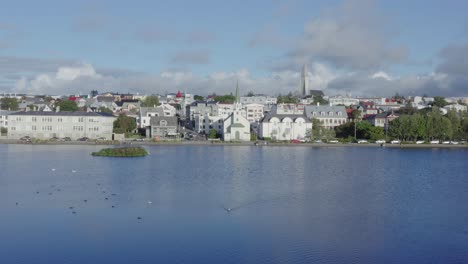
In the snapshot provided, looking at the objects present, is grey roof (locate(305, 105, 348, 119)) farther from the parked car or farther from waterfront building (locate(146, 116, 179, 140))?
the parked car

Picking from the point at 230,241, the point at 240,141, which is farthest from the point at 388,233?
the point at 240,141

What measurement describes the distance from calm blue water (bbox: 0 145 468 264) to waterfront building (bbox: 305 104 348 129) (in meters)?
27.2

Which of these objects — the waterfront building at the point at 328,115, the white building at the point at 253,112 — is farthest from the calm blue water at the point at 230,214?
the white building at the point at 253,112

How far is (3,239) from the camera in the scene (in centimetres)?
1230

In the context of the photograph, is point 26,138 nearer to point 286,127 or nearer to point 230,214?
point 286,127

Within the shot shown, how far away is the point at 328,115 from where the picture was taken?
2153 inches

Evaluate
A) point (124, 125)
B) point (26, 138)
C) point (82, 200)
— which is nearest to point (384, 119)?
point (124, 125)

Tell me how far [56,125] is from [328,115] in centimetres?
2425

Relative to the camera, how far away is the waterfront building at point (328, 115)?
178 feet

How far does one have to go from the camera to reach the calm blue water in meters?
11.5

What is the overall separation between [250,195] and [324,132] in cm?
3086

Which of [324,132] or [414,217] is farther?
[324,132]

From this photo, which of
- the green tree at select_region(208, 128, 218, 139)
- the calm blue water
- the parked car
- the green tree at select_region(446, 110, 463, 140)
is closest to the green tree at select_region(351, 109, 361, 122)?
the green tree at select_region(446, 110, 463, 140)

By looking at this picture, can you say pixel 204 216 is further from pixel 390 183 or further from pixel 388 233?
pixel 390 183
